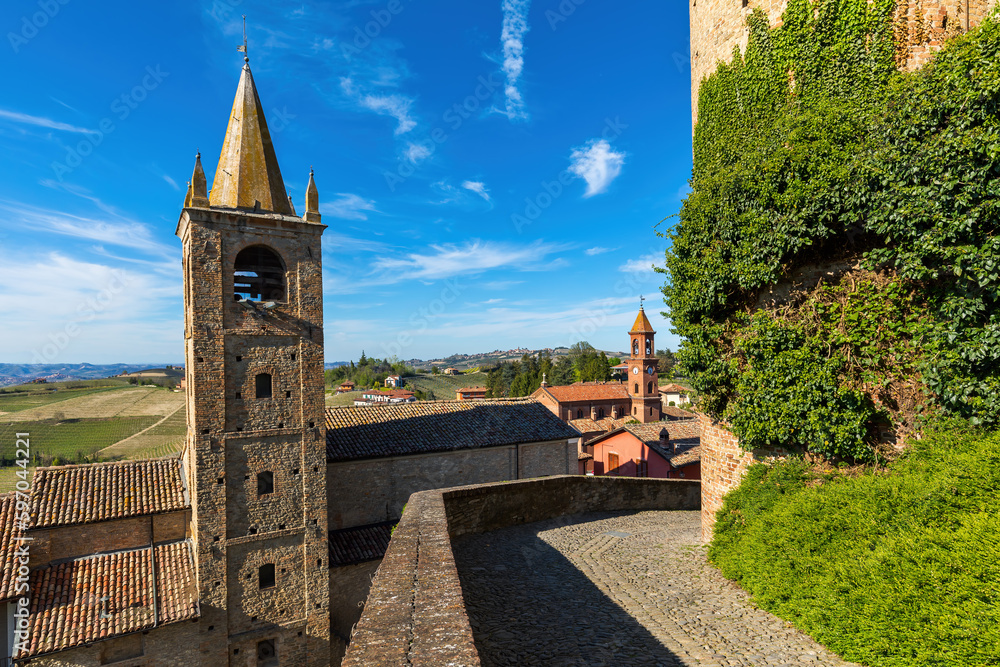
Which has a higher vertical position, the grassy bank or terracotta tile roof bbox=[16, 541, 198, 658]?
the grassy bank

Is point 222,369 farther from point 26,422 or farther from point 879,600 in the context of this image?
point 26,422

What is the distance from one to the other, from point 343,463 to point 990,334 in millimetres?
18576

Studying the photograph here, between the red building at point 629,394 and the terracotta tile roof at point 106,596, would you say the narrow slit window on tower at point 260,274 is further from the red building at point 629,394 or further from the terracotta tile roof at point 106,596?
the red building at point 629,394

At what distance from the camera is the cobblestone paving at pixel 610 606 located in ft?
16.6

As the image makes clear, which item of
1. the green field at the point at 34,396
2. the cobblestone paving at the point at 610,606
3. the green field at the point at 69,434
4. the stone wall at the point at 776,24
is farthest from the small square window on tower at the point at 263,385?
the green field at the point at 34,396

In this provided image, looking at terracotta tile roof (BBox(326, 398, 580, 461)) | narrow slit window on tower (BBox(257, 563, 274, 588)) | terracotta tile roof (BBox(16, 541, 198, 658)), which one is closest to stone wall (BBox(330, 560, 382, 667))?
narrow slit window on tower (BBox(257, 563, 274, 588))

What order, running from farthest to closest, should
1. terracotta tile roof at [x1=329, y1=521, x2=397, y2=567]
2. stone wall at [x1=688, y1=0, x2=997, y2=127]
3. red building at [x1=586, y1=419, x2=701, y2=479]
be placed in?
red building at [x1=586, y1=419, x2=701, y2=479], terracotta tile roof at [x1=329, y1=521, x2=397, y2=567], stone wall at [x1=688, y1=0, x2=997, y2=127]

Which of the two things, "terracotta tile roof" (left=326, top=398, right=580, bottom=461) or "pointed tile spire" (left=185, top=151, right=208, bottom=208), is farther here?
"terracotta tile roof" (left=326, top=398, right=580, bottom=461)

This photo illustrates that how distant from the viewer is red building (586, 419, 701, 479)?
982 inches

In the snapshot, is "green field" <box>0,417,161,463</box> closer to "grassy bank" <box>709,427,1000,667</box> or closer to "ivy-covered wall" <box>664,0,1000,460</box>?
"ivy-covered wall" <box>664,0,1000,460</box>

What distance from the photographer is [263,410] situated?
15094 millimetres

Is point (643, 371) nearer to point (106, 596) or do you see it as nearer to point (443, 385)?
point (106, 596)

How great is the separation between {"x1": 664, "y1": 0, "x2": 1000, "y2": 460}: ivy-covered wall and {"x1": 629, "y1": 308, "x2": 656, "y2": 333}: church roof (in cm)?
3788

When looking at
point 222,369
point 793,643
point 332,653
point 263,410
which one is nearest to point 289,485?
point 263,410
